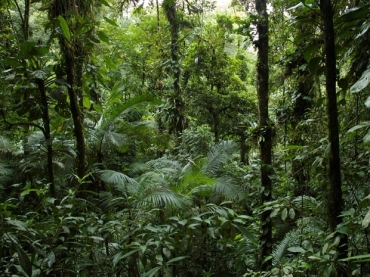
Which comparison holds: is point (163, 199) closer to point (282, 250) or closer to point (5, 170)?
point (282, 250)

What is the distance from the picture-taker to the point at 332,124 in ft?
4.86

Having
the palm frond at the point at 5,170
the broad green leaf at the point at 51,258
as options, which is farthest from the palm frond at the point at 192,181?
the palm frond at the point at 5,170

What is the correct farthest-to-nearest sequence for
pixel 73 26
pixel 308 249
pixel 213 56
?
pixel 213 56 < pixel 73 26 < pixel 308 249

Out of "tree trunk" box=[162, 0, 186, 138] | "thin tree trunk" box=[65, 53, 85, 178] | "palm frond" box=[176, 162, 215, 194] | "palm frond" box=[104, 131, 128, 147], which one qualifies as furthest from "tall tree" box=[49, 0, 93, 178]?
"tree trunk" box=[162, 0, 186, 138]

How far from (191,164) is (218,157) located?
959 millimetres

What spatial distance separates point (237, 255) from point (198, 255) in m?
0.41

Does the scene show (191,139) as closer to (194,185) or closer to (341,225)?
(194,185)

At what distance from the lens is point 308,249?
1824mm

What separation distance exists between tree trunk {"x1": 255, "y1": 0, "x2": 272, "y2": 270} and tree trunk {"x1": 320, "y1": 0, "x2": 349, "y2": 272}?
1422 mm

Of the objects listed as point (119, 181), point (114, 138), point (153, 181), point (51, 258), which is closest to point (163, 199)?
point (153, 181)

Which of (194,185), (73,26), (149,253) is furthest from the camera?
(194,185)

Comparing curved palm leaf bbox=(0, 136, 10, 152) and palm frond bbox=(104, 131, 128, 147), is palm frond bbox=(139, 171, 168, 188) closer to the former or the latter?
palm frond bbox=(104, 131, 128, 147)

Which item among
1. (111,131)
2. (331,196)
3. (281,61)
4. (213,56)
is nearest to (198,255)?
(331,196)

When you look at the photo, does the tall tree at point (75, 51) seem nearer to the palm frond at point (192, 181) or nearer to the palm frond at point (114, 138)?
the palm frond at point (192, 181)
